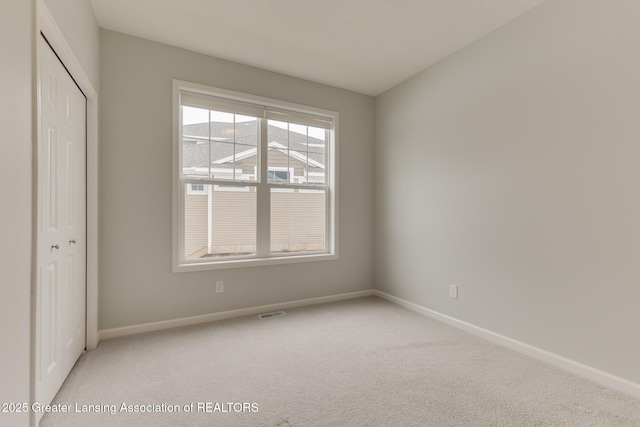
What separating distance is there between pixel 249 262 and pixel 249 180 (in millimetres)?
929

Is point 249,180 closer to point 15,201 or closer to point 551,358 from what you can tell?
point 15,201

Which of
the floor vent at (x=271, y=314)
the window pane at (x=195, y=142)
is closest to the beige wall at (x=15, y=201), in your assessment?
the window pane at (x=195, y=142)

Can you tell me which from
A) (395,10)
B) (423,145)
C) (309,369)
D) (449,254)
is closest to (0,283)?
(309,369)

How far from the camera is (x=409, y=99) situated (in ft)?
11.5

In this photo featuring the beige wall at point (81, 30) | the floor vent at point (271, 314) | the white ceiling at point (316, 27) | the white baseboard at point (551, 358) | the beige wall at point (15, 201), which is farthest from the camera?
the floor vent at point (271, 314)

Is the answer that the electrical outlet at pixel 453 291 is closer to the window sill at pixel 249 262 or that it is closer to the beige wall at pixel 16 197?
the window sill at pixel 249 262

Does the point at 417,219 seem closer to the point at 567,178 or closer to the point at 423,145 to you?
the point at 423,145

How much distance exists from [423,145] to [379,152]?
2.52ft

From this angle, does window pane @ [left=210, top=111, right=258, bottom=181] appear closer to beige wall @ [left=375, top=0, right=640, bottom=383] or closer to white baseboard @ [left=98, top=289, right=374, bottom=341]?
white baseboard @ [left=98, top=289, right=374, bottom=341]

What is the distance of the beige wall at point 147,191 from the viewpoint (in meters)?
2.59

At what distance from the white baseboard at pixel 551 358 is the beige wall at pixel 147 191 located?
187 centimetres

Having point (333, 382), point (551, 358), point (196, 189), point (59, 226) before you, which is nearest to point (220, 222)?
point (196, 189)

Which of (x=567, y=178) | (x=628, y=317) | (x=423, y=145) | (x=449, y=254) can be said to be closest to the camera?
(x=628, y=317)

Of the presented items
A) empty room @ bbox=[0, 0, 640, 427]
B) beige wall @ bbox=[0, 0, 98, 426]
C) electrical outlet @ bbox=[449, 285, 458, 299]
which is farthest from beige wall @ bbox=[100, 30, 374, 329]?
electrical outlet @ bbox=[449, 285, 458, 299]
